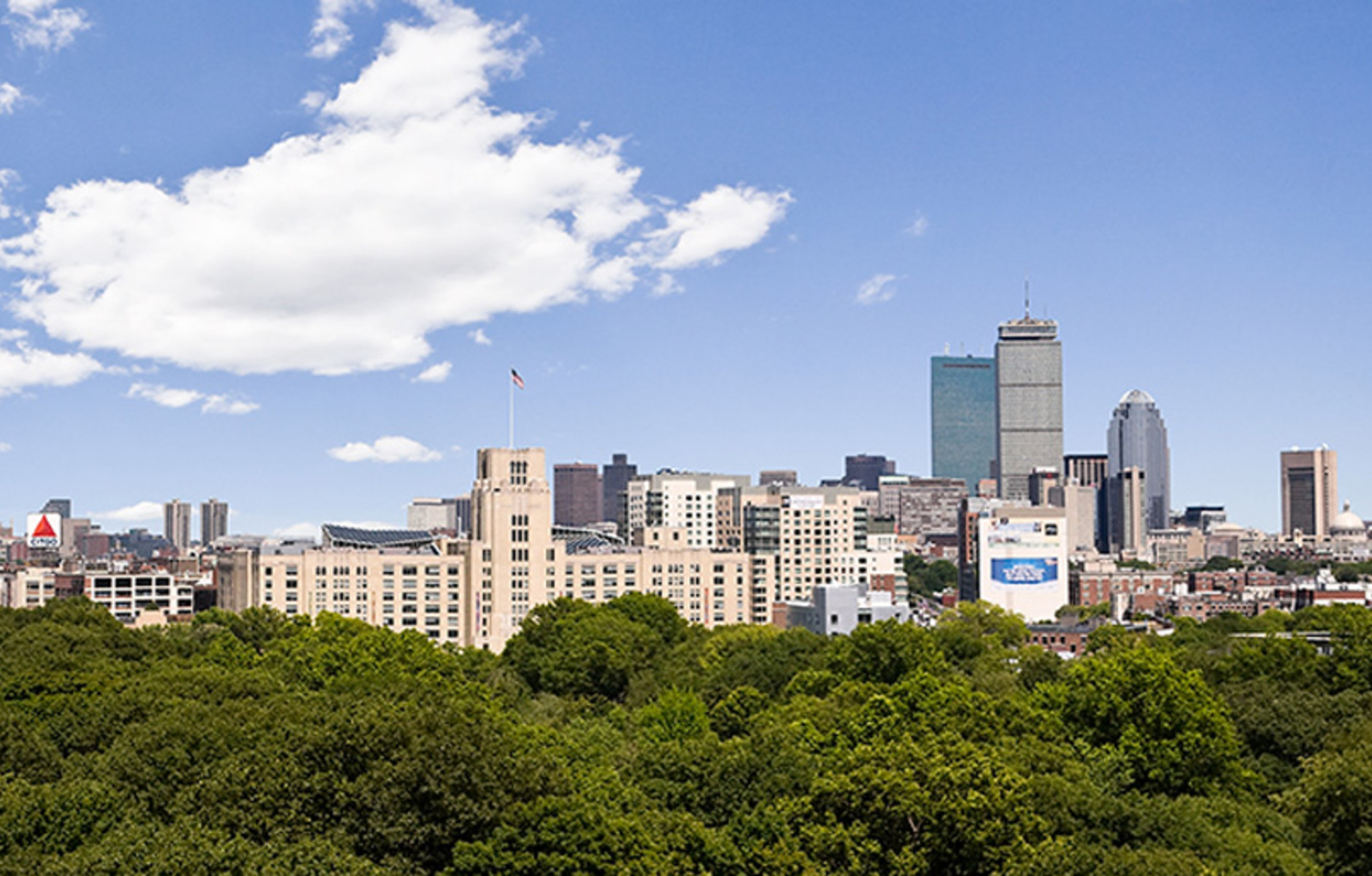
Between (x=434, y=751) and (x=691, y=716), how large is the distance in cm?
3556

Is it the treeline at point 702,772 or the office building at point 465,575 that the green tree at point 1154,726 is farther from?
the office building at point 465,575

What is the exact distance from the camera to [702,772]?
49562mm

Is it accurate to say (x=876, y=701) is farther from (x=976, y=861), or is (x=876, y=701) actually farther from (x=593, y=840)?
(x=593, y=840)

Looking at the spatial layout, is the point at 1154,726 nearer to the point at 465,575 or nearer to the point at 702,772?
the point at 702,772

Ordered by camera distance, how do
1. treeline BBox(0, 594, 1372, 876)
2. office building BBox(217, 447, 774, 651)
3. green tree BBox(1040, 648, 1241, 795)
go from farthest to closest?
1. office building BBox(217, 447, 774, 651)
2. green tree BBox(1040, 648, 1241, 795)
3. treeline BBox(0, 594, 1372, 876)

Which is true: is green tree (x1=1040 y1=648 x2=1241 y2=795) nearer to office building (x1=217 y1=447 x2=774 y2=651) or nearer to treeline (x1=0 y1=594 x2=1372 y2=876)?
treeline (x1=0 y1=594 x2=1372 y2=876)

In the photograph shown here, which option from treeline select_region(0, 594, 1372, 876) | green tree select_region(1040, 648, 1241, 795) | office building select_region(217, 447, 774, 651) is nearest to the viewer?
treeline select_region(0, 594, 1372, 876)

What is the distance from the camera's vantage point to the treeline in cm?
3894

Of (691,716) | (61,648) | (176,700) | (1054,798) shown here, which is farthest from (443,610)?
(1054,798)

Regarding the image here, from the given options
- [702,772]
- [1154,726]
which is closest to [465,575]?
[1154,726]

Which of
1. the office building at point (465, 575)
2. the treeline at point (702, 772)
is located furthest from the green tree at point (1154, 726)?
the office building at point (465, 575)

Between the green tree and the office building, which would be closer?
the green tree

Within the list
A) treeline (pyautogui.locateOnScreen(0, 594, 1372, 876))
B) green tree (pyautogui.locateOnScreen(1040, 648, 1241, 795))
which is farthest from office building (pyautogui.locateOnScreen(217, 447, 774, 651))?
green tree (pyautogui.locateOnScreen(1040, 648, 1241, 795))

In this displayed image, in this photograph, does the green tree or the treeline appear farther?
the green tree
